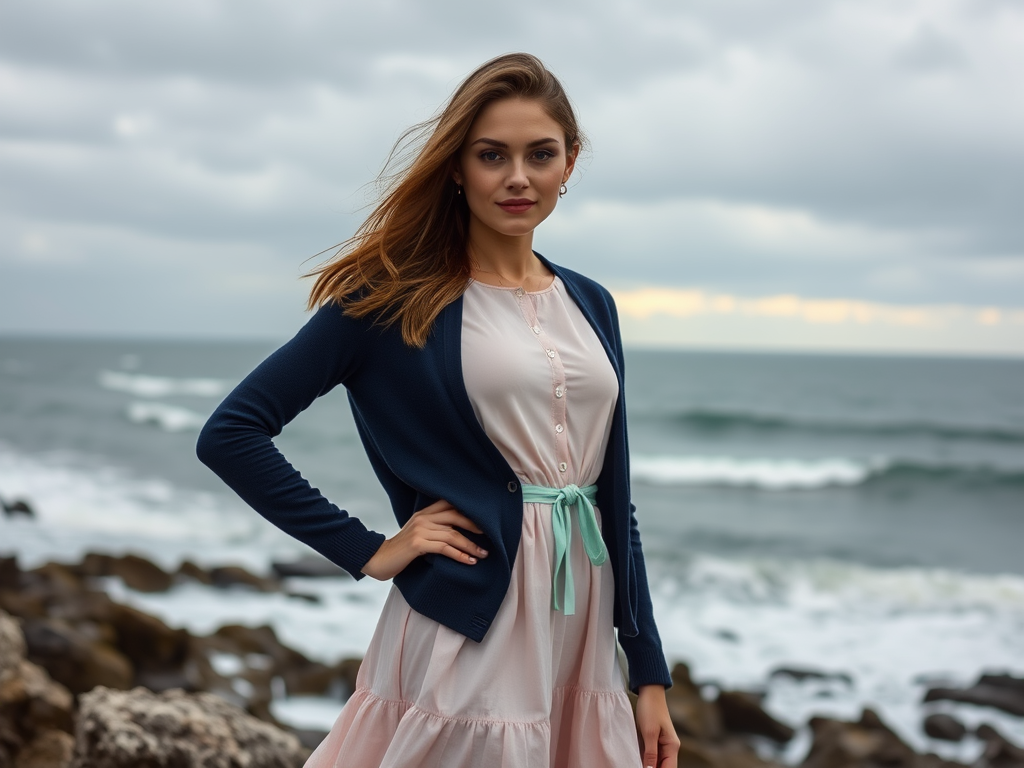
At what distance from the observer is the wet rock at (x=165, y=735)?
322cm

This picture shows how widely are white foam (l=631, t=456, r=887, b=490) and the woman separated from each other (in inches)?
743

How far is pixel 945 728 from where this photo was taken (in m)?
6.97

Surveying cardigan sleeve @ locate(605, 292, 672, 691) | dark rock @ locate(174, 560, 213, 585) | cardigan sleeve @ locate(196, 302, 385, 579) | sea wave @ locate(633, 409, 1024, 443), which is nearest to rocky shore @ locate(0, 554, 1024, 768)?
dark rock @ locate(174, 560, 213, 585)

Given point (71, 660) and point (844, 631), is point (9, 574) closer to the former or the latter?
point (71, 660)

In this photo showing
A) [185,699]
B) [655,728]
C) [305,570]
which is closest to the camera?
[655,728]

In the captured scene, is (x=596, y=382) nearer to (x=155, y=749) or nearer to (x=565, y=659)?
(x=565, y=659)

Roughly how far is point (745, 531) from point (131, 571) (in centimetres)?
925

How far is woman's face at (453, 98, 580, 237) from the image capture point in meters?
2.18

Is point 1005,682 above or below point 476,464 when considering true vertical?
below

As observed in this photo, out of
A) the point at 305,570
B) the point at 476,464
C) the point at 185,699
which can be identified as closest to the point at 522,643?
the point at 476,464

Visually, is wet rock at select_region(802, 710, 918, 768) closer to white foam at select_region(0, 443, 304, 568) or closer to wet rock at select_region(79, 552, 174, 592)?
wet rock at select_region(79, 552, 174, 592)

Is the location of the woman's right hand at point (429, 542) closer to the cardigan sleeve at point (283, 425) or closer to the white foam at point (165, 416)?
the cardigan sleeve at point (283, 425)

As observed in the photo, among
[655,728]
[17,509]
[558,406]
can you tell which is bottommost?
[17,509]

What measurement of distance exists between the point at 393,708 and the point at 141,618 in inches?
180
